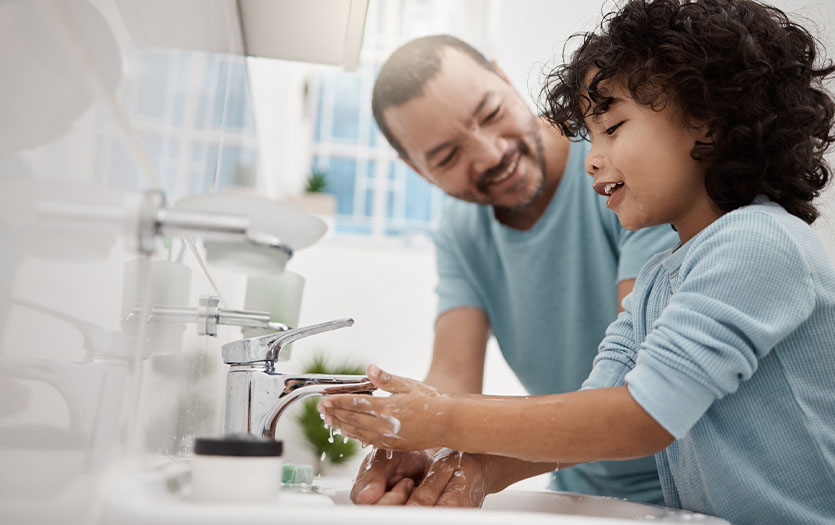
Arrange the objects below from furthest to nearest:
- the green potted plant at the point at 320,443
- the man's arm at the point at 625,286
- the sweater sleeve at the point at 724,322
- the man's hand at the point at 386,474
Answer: the green potted plant at the point at 320,443 < the man's arm at the point at 625,286 < the man's hand at the point at 386,474 < the sweater sleeve at the point at 724,322

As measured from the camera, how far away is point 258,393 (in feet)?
2.42

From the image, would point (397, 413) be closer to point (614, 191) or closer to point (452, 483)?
point (452, 483)

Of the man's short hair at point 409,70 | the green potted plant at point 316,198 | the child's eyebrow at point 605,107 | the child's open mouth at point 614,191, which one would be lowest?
the child's open mouth at point 614,191

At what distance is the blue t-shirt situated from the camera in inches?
48.6

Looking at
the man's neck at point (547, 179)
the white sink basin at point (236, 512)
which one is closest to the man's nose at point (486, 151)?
the man's neck at point (547, 179)

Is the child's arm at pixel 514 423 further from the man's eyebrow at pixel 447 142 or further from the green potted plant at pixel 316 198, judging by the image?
the green potted plant at pixel 316 198

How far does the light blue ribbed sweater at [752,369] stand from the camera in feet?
1.84

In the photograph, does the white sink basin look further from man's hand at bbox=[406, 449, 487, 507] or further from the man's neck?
the man's neck

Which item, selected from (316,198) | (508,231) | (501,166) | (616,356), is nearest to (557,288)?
(508,231)

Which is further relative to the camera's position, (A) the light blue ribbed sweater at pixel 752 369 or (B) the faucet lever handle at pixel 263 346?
(B) the faucet lever handle at pixel 263 346

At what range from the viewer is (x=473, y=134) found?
50.6 inches

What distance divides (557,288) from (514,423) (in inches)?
28.9

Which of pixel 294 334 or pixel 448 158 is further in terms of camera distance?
pixel 448 158

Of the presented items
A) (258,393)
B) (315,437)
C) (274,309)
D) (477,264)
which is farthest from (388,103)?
(315,437)
